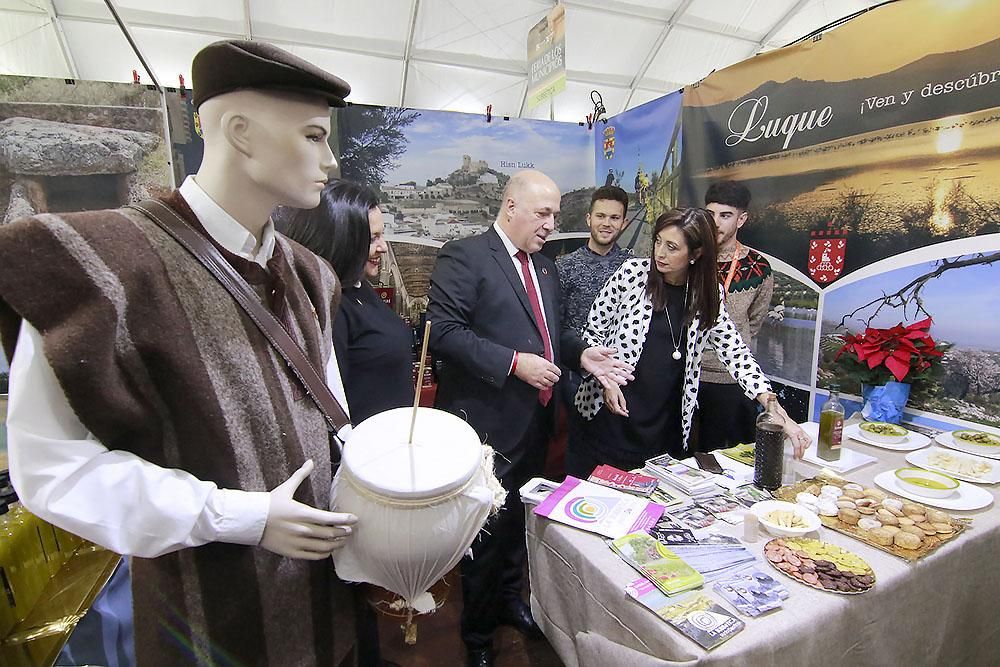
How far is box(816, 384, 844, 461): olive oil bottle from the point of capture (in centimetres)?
168

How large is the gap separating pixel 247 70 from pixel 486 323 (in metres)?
1.36

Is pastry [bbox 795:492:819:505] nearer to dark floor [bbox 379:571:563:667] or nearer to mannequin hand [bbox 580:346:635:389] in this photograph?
mannequin hand [bbox 580:346:635:389]

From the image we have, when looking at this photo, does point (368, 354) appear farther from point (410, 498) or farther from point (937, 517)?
point (937, 517)

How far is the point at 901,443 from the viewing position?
6.18ft

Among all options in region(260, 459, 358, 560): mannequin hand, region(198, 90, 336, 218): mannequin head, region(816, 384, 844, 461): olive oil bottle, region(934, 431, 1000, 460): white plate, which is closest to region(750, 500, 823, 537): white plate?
region(816, 384, 844, 461): olive oil bottle

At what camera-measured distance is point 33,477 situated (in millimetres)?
630

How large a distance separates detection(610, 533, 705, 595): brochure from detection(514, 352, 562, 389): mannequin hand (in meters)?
0.69

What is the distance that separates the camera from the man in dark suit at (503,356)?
1.91 m

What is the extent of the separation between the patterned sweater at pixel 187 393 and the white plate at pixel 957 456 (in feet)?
6.23

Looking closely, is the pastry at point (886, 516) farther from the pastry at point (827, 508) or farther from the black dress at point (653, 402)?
the black dress at point (653, 402)

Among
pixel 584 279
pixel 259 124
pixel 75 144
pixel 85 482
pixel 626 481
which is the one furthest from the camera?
pixel 584 279

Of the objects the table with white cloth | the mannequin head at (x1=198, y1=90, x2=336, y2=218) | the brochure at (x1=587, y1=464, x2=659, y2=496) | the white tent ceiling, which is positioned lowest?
the table with white cloth

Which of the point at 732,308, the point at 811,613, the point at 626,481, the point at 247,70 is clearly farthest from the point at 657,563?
the point at 732,308

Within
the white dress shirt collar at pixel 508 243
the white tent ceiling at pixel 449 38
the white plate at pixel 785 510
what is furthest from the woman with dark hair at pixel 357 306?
the white tent ceiling at pixel 449 38
